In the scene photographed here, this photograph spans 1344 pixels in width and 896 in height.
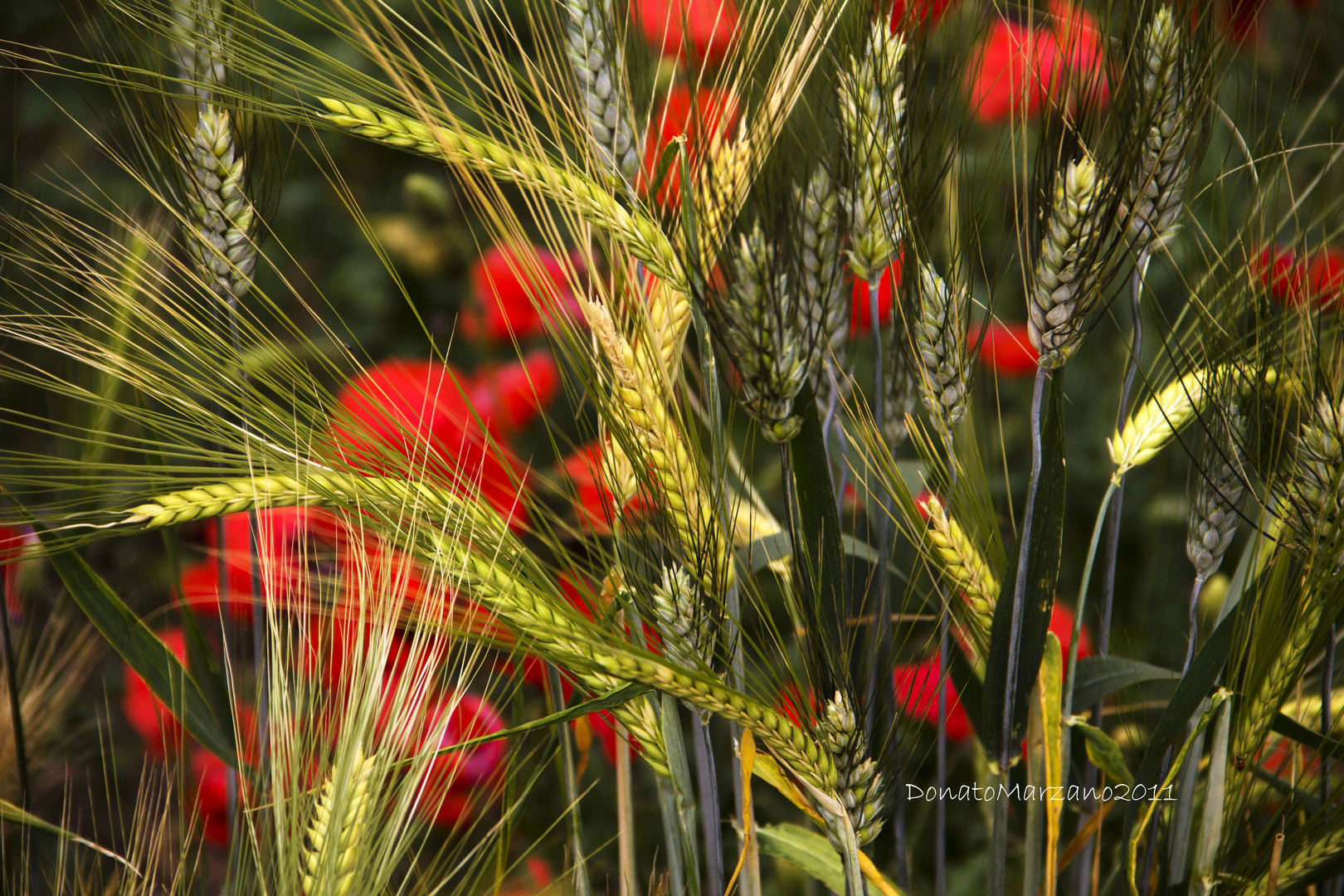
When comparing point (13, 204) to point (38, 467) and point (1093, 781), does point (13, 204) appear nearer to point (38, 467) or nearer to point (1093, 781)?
→ point (38, 467)

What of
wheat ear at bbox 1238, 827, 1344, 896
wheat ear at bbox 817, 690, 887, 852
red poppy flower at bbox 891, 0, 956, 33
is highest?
red poppy flower at bbox 891, 0, 956, 33

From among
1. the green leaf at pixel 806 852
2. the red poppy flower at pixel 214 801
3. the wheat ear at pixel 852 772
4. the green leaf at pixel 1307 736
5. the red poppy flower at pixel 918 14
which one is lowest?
the red poppy flower at pixel 214 801

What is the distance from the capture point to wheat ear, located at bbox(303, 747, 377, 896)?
8.4 inches

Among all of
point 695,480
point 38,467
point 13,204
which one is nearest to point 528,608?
point 695,480

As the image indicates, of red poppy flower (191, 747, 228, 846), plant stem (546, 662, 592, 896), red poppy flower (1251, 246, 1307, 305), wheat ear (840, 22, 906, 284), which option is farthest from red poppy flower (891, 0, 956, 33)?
red poppy flower (191, 747, 228, 846)

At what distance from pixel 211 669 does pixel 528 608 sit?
0.14 m

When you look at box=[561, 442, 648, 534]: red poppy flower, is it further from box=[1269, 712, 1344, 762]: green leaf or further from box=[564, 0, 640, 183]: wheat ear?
box=[1269, 712, 1344, 762]: green leaf

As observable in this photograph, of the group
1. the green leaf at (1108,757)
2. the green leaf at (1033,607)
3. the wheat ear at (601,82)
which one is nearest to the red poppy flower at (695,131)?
the wheat ear at (601,82)

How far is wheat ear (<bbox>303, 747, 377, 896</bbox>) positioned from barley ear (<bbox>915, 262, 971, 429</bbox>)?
0.57 ft

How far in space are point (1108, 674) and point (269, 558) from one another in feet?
0.86

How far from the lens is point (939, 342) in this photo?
0.74 feet

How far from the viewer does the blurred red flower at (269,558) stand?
24 cm

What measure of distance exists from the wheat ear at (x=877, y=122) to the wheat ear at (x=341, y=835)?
0.19 meters

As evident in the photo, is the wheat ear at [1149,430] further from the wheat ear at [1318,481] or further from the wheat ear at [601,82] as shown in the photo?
the wheat ear at [601,82]
